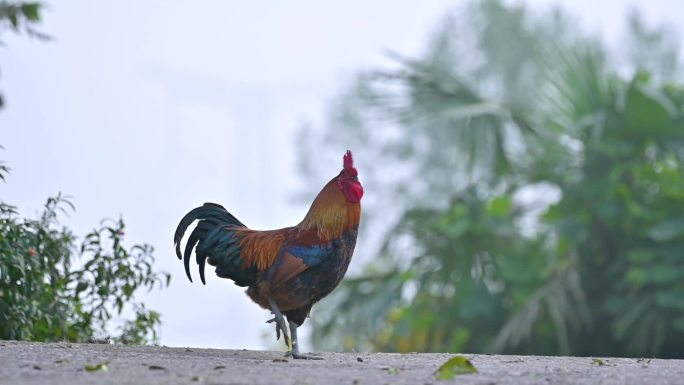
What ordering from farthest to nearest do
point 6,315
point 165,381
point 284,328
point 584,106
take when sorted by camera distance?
point 584,106 < point 6,315 < point 284,328 < point 165,381

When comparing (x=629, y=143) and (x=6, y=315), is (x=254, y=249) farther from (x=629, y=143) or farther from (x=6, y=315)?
(x=629, y=143)

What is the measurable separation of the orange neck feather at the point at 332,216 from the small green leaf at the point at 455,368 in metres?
1.45

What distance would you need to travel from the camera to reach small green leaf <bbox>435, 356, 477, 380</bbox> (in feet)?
Result: 20.7

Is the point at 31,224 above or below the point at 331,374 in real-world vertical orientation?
above

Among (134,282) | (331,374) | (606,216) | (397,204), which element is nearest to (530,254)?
(606,216)

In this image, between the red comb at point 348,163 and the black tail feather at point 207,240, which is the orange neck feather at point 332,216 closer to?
the red comb at point 348,163

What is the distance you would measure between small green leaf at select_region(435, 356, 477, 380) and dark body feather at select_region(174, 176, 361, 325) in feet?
4.42

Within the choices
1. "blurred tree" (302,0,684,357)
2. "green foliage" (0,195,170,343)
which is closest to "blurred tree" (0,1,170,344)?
"green foliage" (0,195,170,343)

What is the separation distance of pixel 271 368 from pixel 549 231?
10.5m

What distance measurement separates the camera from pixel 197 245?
809 centimetres

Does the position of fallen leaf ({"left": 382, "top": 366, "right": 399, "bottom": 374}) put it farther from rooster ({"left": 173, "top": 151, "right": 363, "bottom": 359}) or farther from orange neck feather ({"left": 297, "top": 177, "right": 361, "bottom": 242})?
orange neck feather ({"left": 297, "top": 177, "right": 361, "bottom": 242})

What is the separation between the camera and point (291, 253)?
762 centimetres

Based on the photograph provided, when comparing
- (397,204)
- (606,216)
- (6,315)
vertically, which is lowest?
(6,315)

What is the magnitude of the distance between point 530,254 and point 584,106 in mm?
2385
